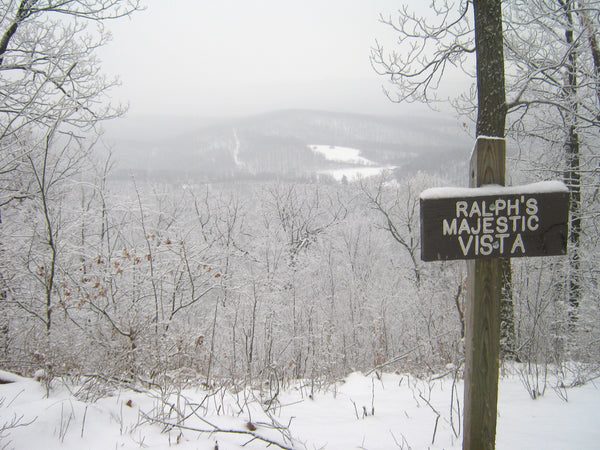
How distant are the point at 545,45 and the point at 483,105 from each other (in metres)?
3.26

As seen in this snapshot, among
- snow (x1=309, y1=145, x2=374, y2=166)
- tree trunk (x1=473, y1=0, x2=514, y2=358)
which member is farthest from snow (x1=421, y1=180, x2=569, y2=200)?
snow (x1=309, y1=145, x2=374, y2=166)

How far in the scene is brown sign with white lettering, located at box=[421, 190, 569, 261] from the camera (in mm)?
1935

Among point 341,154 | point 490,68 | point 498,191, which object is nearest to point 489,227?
point 498,191

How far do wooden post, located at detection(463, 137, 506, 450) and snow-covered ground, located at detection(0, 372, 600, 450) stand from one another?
289 mm

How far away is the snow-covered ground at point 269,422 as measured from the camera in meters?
2.29

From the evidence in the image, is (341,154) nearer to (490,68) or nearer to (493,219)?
(490,68)

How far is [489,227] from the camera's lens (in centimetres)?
196

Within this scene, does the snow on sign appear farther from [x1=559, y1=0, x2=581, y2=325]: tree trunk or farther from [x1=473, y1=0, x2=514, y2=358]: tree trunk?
[x1=559, y1=0, x2=581, y2=325]: tree trunk

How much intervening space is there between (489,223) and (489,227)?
0.07 feet

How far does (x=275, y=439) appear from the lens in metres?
2.36

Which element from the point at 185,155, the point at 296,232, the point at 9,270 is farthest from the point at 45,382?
the point at 185,155

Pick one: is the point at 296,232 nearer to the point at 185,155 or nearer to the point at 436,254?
the point at 436,254

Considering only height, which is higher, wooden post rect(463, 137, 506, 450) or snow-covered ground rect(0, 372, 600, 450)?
wooden post rect(463, 137, 506, 450)

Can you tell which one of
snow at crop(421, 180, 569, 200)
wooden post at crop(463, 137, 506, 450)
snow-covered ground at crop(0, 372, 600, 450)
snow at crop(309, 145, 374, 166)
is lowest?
snow-covered ground at crop(0, 372, 600, 450)
